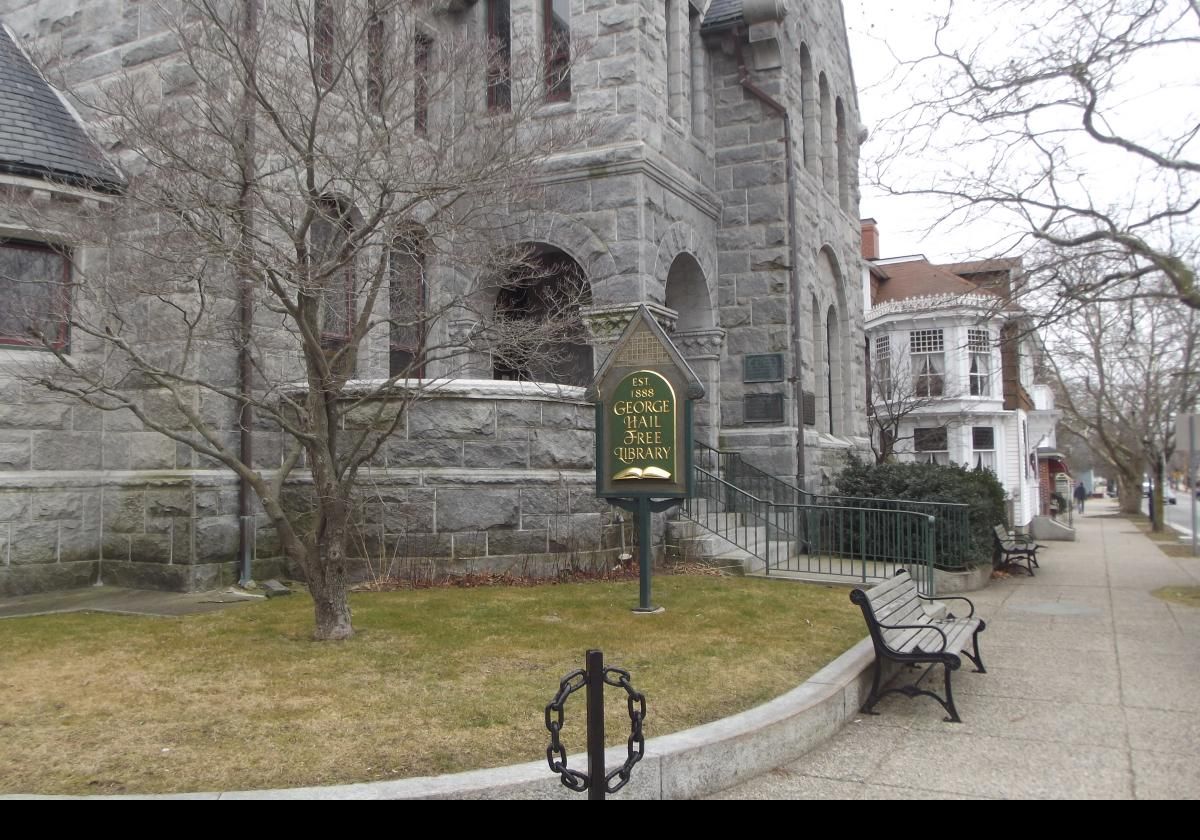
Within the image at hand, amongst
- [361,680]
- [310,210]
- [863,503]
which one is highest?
[310,210]

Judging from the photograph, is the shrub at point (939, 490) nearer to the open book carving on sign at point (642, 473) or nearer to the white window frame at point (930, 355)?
the open book carving on sign at point (642, 473)

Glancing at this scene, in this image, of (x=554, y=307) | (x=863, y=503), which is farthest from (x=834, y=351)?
(x=554, y=307)

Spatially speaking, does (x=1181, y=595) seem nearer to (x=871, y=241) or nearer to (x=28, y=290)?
(x=28, y=290)

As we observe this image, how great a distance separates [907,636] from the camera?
705 centimetres

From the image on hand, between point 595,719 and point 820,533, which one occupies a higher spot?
point 820,533

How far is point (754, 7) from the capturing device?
15195 mm

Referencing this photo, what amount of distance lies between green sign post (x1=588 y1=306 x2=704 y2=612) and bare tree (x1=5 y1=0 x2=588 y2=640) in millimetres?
825

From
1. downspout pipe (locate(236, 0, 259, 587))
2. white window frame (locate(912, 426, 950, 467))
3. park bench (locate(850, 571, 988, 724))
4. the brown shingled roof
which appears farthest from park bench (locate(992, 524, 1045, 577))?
the brown shingled roof

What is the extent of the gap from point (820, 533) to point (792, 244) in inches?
193

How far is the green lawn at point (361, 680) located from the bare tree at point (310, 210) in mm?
1006

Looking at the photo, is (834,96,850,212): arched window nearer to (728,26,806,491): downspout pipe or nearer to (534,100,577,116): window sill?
(728,26,806,491): downspout pipe

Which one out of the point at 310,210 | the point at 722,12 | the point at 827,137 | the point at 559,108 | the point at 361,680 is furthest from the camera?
the point at 827,137
